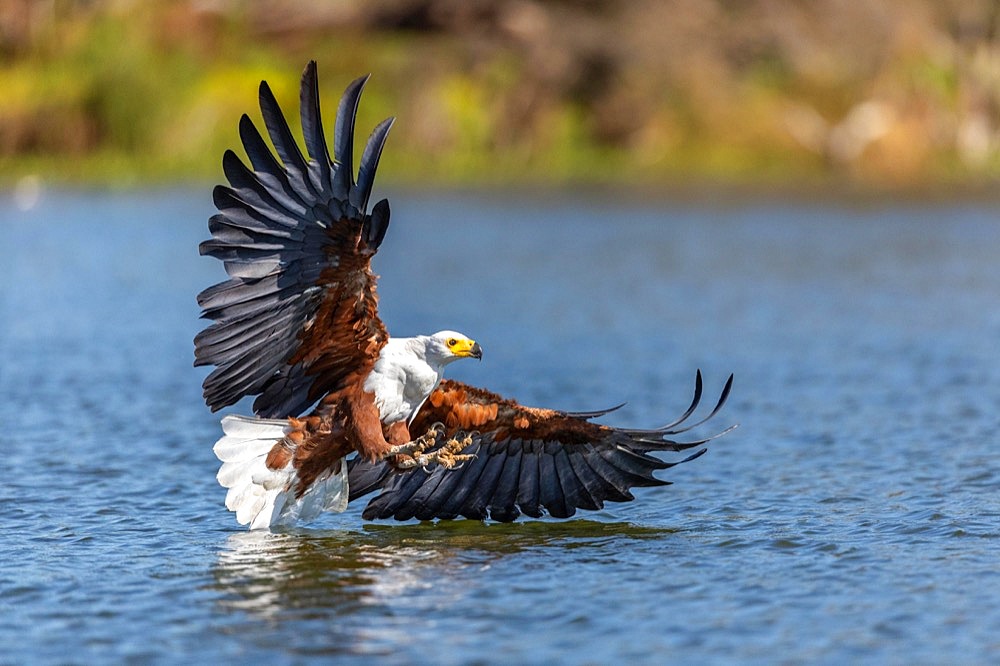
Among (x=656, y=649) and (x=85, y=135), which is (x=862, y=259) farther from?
(x=85, y=135)

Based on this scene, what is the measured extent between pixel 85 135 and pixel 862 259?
1931 cm

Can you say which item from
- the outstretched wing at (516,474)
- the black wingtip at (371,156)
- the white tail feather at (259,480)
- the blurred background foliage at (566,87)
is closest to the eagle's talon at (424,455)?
the outstretched wing at (516,474)

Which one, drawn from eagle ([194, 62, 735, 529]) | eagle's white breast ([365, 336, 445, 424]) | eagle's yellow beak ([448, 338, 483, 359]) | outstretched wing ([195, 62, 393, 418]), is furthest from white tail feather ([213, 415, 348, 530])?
eagle's yellow beak ([448, 338, 483, 359])

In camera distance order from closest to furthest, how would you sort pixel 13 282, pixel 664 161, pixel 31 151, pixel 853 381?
pixel 853 381 → pixel 13 282 → pixel 31 151 → pixel 664 161

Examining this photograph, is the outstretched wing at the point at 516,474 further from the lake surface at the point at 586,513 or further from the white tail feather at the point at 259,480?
the white tail feather at the point at 259,480

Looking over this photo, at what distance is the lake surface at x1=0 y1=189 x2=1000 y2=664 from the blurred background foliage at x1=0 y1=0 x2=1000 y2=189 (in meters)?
13.7

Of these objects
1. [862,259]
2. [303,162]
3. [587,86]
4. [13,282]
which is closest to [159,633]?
[303,162]

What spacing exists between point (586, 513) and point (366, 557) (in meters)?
1.51

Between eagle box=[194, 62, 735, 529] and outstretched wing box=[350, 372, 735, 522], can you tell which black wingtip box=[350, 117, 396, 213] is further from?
outstretched wing box=[350, 372, 735, 522]

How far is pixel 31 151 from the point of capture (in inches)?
1326

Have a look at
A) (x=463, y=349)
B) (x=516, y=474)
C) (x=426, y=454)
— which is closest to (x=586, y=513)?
(x=516, y=474)

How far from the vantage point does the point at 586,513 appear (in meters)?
8.65

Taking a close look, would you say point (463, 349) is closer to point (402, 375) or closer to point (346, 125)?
point (402, 375)

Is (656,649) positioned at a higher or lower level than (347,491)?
lower
